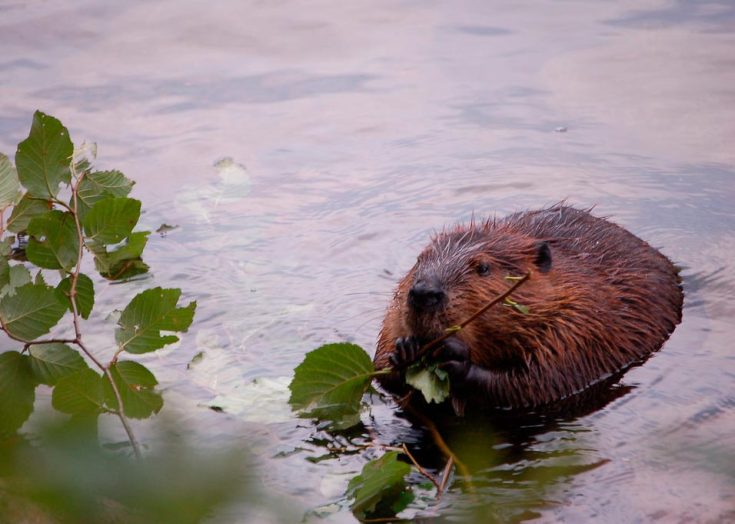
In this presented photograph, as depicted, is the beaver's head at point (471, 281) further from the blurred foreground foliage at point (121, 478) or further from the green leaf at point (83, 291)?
the blurred foreground foliage at point (121, 478)

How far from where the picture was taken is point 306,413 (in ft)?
9.70

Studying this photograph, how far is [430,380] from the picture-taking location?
3180mm

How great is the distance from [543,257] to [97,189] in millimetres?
1469

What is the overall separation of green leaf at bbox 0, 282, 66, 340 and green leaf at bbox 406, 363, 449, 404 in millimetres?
1120

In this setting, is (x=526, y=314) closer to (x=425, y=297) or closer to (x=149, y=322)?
(x=425, y=297)

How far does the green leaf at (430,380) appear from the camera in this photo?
3.15 m

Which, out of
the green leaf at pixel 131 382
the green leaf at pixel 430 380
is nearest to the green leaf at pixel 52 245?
the green leaf at pixel 131 382

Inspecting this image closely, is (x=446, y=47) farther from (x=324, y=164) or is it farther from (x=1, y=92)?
(x=1, y=92)

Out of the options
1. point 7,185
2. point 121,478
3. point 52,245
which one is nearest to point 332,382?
point 52,245

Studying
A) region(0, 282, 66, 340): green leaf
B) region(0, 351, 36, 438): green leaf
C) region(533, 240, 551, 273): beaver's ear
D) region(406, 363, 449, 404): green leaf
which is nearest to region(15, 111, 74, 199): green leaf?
region(0, 282, 66, 340): green leaf

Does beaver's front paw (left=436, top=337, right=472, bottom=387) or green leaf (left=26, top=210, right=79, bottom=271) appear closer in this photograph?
green leaf (left=26, top=210, right=79, bottom=271)

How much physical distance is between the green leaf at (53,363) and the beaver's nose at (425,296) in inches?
39.0

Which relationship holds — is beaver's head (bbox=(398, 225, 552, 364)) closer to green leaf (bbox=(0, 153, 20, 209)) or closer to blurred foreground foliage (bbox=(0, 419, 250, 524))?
green leaf (bbox=(0, 153, 20, 209))

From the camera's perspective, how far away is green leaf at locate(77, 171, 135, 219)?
318 centimetres
